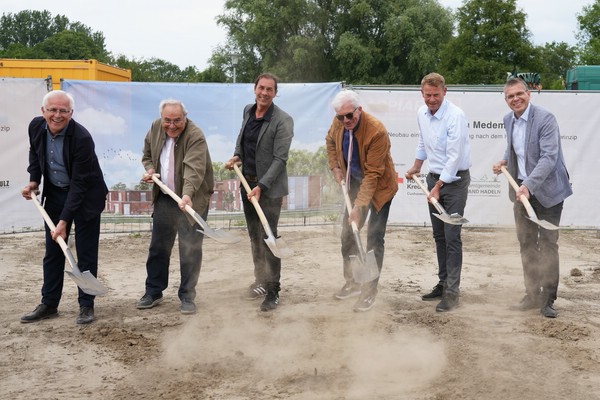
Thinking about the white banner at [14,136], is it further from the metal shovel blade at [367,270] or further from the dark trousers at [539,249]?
the dark trousers at [539,249]

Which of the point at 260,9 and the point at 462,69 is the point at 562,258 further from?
the point at 260,9

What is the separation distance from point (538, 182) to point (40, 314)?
14.7 feet

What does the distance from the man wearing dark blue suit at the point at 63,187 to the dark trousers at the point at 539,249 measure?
3.84m

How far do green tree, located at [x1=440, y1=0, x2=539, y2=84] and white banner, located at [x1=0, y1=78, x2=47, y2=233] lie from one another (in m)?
24.1

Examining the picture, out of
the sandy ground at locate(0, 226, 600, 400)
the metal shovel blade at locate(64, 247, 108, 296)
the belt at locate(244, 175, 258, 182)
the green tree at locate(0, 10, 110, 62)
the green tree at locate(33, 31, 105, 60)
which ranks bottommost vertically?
the sandy ground at locate(0, 226, 600, 400)

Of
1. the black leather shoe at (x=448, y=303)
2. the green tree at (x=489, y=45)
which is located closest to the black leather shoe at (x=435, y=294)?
the black leather shoe at (x=448, y=303)

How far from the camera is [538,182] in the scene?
5914 mm

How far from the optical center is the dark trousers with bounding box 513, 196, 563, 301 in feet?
20.1

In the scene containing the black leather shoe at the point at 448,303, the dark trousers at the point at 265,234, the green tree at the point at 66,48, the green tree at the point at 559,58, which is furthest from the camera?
the green tree at the point at 66,48

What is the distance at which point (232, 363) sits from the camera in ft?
15.9

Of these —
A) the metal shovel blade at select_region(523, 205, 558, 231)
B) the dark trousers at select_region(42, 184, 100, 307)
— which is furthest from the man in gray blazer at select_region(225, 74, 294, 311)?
the metal shovel blade at select_region(523, 205, 558, 231)

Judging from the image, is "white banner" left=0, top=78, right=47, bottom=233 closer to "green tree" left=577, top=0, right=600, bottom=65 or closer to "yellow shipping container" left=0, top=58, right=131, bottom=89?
"yellow shipping container" left=0, top=58, right=131, bottom=89

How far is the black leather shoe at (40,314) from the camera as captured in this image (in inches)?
233

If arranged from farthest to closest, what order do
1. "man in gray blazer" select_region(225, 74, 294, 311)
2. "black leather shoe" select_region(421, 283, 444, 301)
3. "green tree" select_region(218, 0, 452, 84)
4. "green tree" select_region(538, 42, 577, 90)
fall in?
Result: "green tree" select_region(538, 42, 577, 90) → "green tree" select_region(218, 0, 452, 84) → "black leather shoe" select_region(421, 283, 444, 301) → "man in gray blazer" select_region(225, 74, 294, 311)
